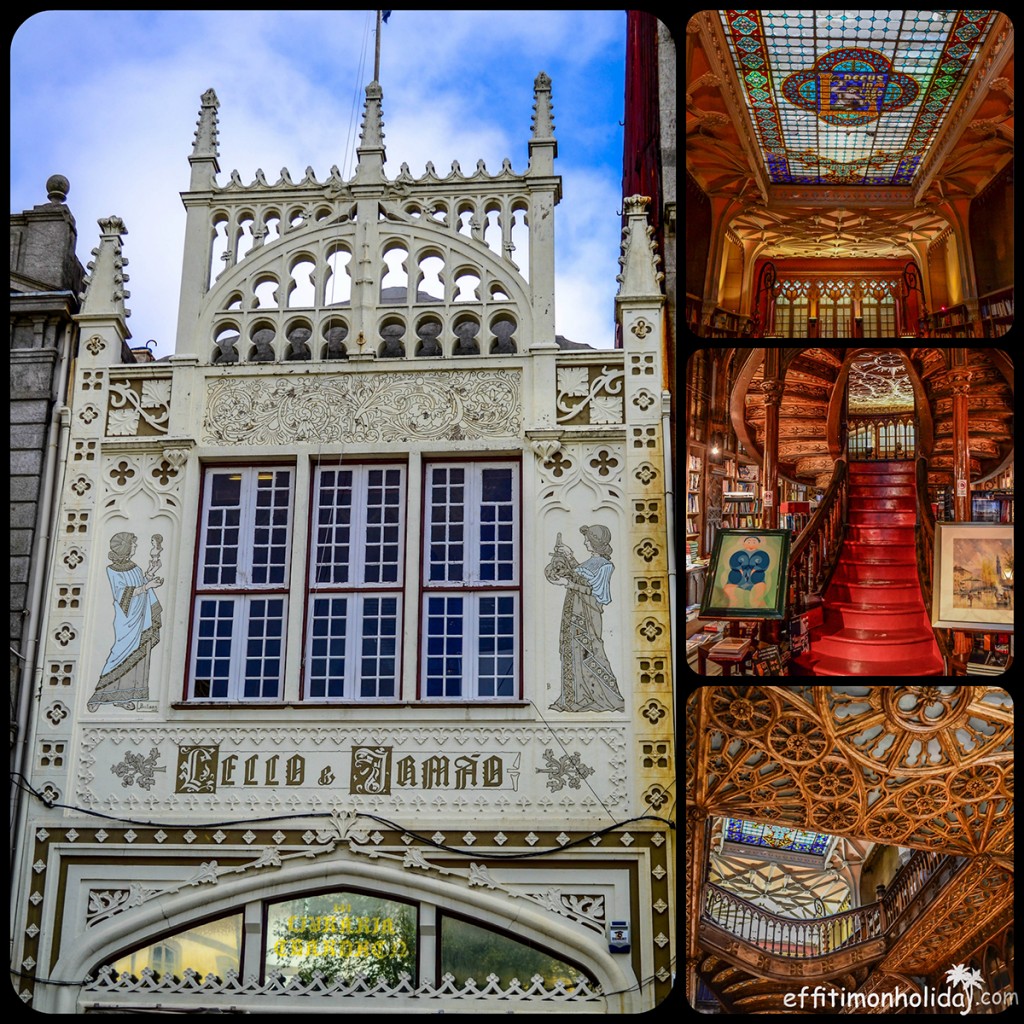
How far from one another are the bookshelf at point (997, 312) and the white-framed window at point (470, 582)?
4426 millimetres

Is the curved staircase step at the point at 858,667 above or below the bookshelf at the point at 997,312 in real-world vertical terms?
below

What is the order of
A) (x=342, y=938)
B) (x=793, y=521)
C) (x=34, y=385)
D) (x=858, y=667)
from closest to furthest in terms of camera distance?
(x=342, y=938) < (x=858, y=667) < (x=793, y=521) < (x=34, y=385)

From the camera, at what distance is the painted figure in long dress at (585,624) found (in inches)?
465

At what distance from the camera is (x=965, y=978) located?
37.9ft

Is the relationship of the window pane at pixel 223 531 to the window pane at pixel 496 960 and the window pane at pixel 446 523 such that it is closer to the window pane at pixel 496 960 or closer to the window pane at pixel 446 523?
the window pane at pixel 446 523

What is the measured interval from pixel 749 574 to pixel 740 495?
2.50 feet

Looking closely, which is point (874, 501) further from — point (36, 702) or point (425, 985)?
point (36, 702)

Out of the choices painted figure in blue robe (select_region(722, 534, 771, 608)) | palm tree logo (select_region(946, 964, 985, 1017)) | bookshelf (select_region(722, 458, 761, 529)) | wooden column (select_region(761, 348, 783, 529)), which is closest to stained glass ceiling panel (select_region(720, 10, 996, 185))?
wooden column (select_region(761, 348, 783, 529))

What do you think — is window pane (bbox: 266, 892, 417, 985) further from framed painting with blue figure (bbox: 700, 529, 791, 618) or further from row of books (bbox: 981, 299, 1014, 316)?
row of books (bbox: 981, 299, 1014, 316)

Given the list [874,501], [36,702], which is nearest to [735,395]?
[874,501]

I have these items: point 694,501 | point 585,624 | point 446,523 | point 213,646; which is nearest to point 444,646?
point 446,523

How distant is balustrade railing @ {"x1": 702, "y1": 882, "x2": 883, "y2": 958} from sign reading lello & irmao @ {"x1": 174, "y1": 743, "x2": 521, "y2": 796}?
2.77m

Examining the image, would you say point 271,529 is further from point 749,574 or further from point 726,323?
point 726,323

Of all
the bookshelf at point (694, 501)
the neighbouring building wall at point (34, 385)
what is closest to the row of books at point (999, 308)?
the bookshelf at point (694, 501)
